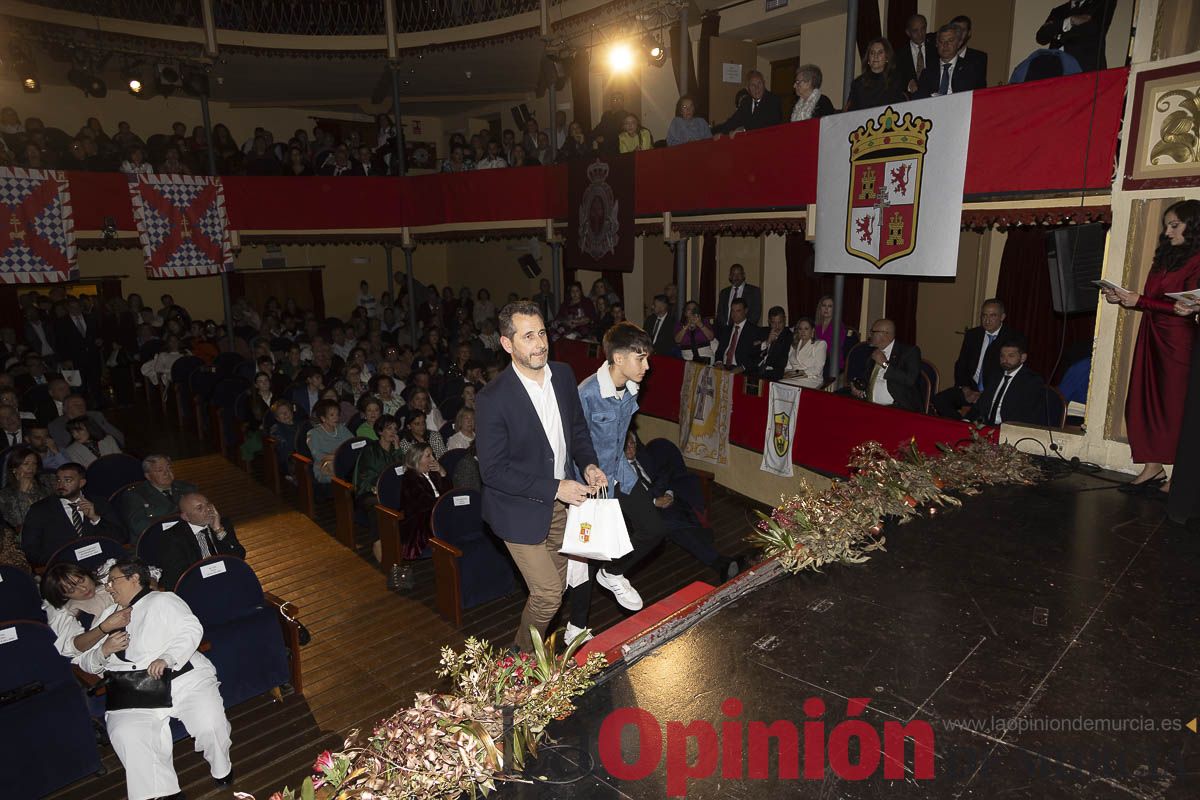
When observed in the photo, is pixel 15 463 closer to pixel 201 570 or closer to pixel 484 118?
pixel 201 570

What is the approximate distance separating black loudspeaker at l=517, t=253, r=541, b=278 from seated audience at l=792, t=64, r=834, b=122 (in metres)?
9.46

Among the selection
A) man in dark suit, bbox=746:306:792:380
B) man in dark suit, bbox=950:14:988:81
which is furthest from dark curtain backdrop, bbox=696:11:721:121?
man in dark suit, bbox=950:14:988:81

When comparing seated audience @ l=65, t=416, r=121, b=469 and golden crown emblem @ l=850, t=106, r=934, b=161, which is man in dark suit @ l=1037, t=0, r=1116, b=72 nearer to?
golden crown emblem @ l=850, t=106, r=934, b=161

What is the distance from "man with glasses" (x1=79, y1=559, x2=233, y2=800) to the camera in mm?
3822

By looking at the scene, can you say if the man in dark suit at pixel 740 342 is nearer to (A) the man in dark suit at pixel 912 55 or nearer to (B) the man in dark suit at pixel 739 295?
(B) the man in dark suit at pixel 739 295

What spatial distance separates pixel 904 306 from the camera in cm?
958

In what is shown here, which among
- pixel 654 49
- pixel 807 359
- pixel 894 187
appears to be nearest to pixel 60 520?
pixel 807 359

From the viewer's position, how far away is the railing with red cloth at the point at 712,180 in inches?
211

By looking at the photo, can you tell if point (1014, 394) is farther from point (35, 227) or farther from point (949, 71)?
point (35, 227)

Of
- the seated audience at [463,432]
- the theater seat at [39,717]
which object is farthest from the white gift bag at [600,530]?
the seated audience at [463,432]

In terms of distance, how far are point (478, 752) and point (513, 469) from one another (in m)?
1.34

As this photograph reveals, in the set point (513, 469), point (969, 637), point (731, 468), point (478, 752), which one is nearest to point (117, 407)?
point (731, 468)

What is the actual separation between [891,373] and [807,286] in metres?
4.08

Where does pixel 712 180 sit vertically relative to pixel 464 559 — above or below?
above
